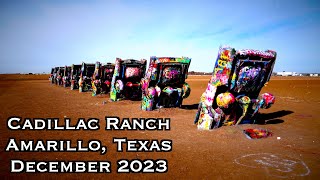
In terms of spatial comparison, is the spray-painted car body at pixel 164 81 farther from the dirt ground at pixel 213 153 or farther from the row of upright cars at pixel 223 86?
the dirt ground at pixel 213 153

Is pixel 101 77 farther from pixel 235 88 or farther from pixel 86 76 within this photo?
pixel 235 88

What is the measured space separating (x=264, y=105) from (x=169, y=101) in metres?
3.83

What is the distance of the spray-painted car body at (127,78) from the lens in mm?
11523

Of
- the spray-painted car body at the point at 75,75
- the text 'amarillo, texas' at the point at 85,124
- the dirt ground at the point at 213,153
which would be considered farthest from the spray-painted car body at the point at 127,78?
the spray-painted car body at the point at 75,75

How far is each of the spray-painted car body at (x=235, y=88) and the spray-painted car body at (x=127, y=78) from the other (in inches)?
228

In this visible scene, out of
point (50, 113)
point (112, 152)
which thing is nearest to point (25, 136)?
point (112, 152)

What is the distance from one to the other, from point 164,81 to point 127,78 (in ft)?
11.4

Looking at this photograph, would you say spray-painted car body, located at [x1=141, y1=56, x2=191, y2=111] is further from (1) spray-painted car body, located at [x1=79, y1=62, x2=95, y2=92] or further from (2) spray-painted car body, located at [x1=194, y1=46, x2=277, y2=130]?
(1) spray-painted car body, located at [x1=79, y1=62, x2=95, y2=92]

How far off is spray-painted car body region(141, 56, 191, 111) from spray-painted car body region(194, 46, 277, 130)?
2.54 metres

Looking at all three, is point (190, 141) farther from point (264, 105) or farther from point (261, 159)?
point (264, 105)

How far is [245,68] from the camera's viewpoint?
6184 millimetres

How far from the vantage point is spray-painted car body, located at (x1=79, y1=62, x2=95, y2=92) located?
56.9 feet

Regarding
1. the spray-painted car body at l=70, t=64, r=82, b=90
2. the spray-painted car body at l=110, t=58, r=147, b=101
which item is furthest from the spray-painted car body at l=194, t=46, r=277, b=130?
the spray-painted car body at l=70, t=64, r=82, b=90

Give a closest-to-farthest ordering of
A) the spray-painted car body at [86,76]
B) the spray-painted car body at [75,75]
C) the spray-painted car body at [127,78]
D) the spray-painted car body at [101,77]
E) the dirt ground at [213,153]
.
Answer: the dirt ground at [213,153]
the spray-painted car body at [127,78]
the spray-painted car body at [101,77]
the spray-painted car body at [86,76]
the spray-painted car body at [75,75]
